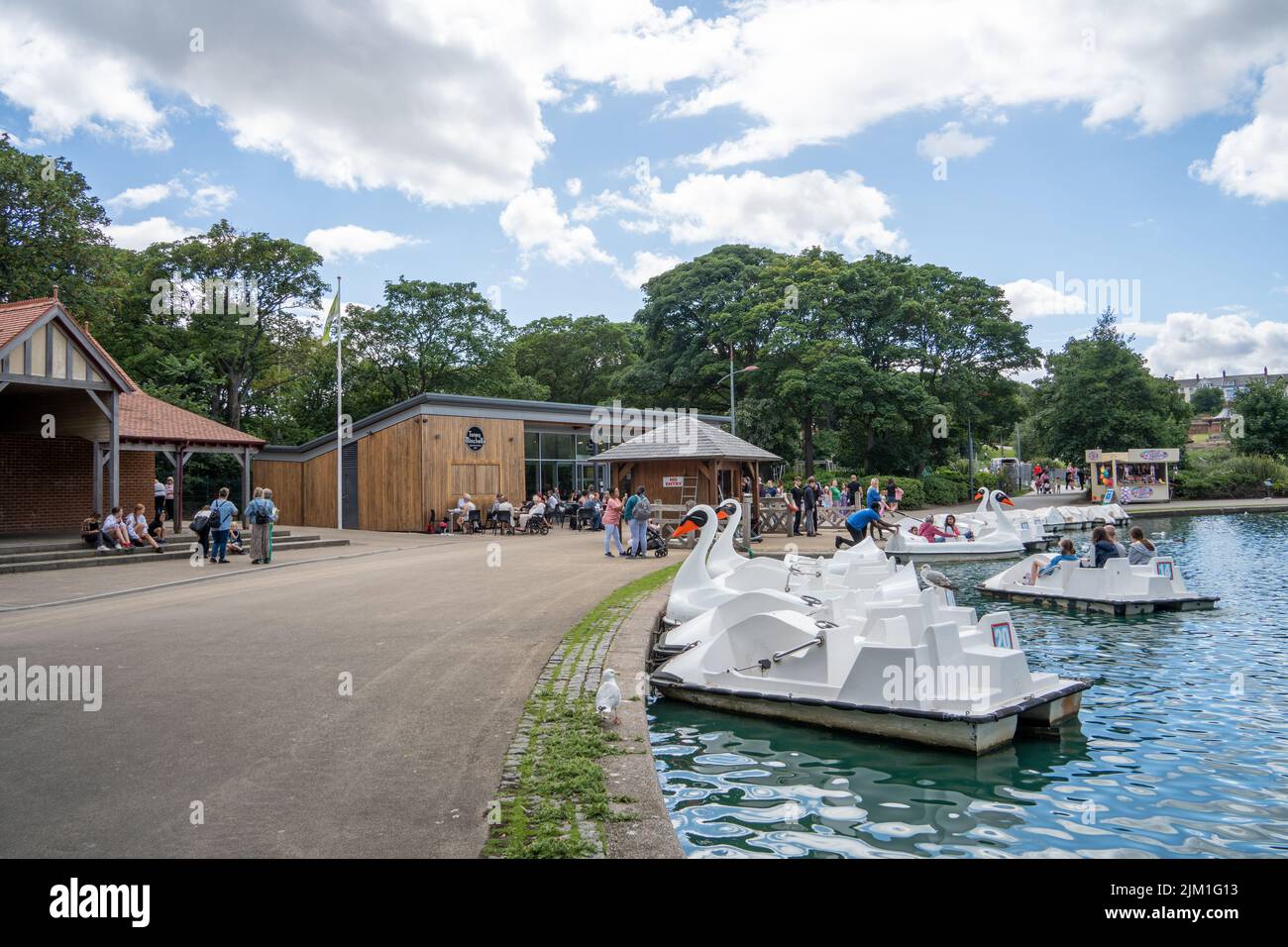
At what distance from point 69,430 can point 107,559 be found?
5.83 metres

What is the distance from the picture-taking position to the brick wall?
23.9m

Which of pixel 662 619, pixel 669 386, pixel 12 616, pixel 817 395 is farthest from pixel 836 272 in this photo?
pixel 12 616

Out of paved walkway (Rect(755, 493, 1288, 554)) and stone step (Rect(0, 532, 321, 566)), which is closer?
stone step (Rect(0, 532, 321, 566))

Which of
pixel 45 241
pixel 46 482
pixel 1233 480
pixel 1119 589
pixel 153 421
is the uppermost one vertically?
pixel 45 241

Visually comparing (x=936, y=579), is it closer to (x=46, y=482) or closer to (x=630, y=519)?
(x=630, y=519)

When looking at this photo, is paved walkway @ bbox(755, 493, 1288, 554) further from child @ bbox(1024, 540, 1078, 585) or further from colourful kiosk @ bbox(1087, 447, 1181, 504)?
child @ bbox(1024, 540, 1078, 585)

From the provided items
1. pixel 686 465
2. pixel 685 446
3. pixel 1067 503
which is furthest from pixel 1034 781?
pixel 1067 503

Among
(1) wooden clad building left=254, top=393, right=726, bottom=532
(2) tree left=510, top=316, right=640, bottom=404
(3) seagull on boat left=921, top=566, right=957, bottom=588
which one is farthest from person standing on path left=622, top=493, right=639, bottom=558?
(2) tree left=510, top=316, right=640, bottom=404

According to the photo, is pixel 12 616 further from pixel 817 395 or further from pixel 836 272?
pixel 836 272

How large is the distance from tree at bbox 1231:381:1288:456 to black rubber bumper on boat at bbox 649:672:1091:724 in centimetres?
5571

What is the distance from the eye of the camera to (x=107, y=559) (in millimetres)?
20375

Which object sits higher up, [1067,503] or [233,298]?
[233,298]

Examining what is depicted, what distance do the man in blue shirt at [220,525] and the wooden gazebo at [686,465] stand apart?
35.9 ft

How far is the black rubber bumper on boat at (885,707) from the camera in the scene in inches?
303
